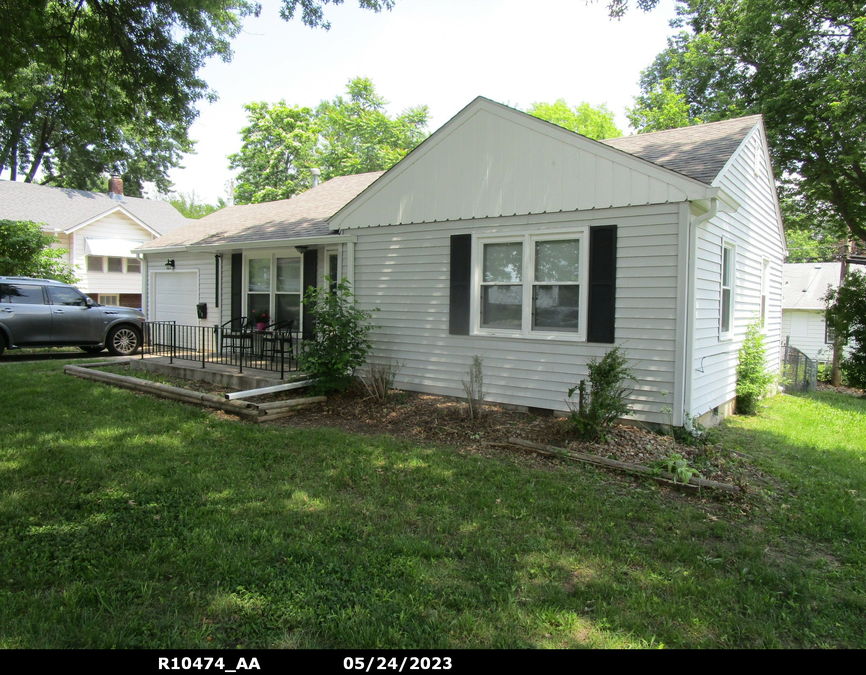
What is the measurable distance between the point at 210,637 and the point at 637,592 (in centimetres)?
224

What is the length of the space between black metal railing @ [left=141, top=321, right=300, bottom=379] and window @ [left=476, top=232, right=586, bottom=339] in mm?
3455

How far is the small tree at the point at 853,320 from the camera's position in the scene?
13.1 metres

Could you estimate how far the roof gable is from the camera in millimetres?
6641

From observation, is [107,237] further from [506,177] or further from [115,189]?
[506,177]

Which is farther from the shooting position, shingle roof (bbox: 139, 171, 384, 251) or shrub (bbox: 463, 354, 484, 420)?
shingle roof (bbox: 139, 171, 384, 251)

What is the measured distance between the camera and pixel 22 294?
1175 centimetres

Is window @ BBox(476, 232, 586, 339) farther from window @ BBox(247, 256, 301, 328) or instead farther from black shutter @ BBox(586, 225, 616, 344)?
window @ BBox(247, 256, 301, 328)

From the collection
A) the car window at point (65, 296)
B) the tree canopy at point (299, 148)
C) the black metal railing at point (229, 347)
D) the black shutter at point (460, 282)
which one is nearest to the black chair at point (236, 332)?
the black metal railing at point (229, 347)

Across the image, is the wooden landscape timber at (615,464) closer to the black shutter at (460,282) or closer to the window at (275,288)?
the black shutter at (460,282)

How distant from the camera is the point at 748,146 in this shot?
8.81 metres

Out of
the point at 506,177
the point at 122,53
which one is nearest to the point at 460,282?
the point at 506,177

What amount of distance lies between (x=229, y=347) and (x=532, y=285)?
24.5 feet

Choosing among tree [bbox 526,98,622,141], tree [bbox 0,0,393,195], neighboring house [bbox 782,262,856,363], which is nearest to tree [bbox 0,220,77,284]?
tree [bbox 0,0,393,195]

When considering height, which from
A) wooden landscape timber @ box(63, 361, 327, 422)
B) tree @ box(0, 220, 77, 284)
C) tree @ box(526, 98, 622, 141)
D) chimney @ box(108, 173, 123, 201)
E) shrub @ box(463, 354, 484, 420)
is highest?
tree @ box(526, 98, 622, 141)
